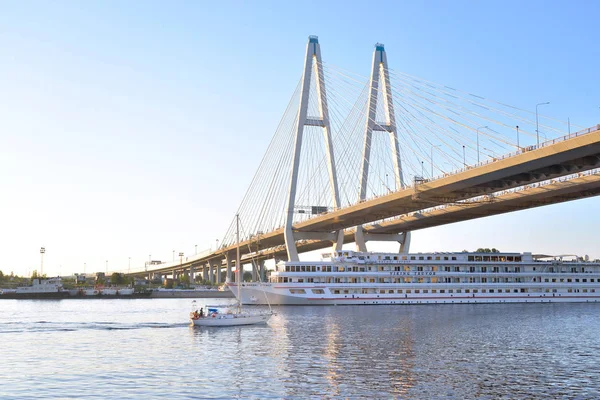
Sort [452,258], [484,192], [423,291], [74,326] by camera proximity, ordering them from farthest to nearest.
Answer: [452,258]
[423,291]
[484,192]
[74,326]

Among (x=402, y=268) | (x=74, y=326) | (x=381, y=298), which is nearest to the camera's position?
(x=74, y=326)

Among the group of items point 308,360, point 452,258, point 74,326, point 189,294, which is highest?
point 452,258

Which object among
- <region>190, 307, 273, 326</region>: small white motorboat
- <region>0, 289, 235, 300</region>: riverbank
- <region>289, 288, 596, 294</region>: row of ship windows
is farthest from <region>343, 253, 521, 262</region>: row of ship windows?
<region>0, 289, 235, 300</region>: riverbank

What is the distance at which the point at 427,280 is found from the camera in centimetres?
7906

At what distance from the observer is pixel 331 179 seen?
82750mm

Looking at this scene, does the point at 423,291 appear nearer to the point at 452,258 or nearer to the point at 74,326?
the point at 452,258

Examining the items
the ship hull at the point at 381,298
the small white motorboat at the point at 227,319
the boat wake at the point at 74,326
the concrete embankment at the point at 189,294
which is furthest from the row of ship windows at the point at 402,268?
the concrete embankment at the point at 189,294

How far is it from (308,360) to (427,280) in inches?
1961

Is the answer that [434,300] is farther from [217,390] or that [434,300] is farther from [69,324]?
[217,390]

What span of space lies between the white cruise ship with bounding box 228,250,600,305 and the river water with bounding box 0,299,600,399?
937 inches

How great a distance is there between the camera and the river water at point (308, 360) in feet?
80.2

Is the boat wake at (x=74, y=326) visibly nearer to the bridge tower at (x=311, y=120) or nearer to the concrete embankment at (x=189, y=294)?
the bridge tower at (x=311, y=120)

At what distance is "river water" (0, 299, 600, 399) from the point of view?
24438 mm

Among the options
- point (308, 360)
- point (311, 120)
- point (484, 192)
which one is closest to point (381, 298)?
point (484, 192)
